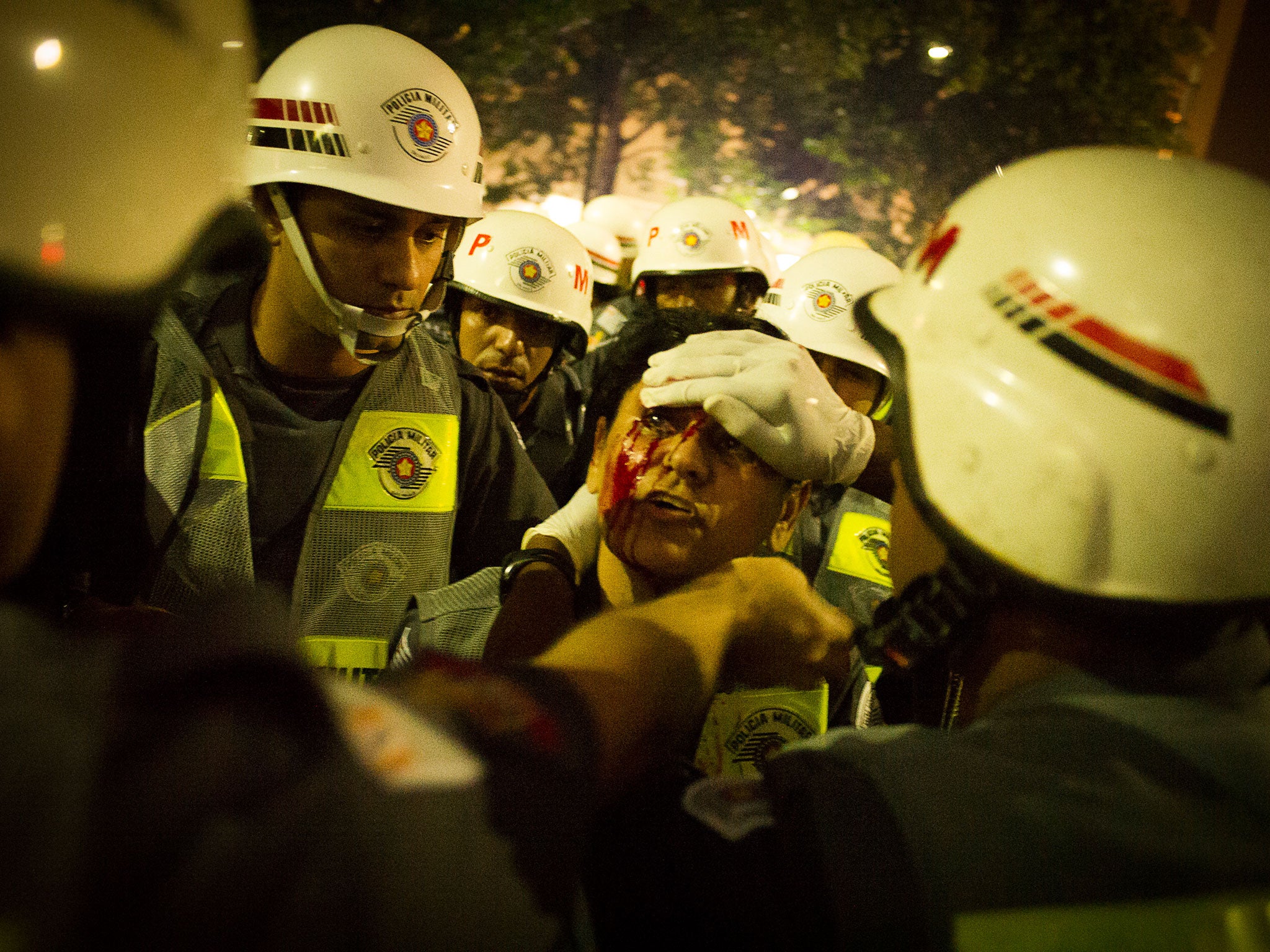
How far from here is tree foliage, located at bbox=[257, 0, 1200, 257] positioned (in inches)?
503

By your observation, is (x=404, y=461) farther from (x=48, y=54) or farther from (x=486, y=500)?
(x=48, y=54)

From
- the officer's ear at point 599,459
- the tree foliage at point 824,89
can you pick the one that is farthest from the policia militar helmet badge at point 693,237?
the tree foliage at point 824,89

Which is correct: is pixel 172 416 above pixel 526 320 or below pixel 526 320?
below

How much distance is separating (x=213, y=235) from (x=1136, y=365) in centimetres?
139

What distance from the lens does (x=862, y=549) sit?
10.6 ft

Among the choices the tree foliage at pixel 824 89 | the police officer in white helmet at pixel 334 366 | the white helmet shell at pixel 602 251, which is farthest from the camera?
the tree foliage at pixel 824 89

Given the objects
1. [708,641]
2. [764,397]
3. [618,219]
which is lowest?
[708,641]

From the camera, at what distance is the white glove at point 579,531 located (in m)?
2.56

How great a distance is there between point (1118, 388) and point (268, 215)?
9.73 ft

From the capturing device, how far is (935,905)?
975mm

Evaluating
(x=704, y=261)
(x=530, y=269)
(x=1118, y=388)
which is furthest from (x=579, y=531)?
(x=704, y=261)

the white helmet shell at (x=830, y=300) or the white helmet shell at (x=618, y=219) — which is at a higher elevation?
the white helmet shell at (x=618, y=219)

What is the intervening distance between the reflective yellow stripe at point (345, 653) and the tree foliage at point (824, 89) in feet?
31.3

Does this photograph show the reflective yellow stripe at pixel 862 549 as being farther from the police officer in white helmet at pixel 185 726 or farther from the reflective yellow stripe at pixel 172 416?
the reflective yellow stripe at pixel 172 416
